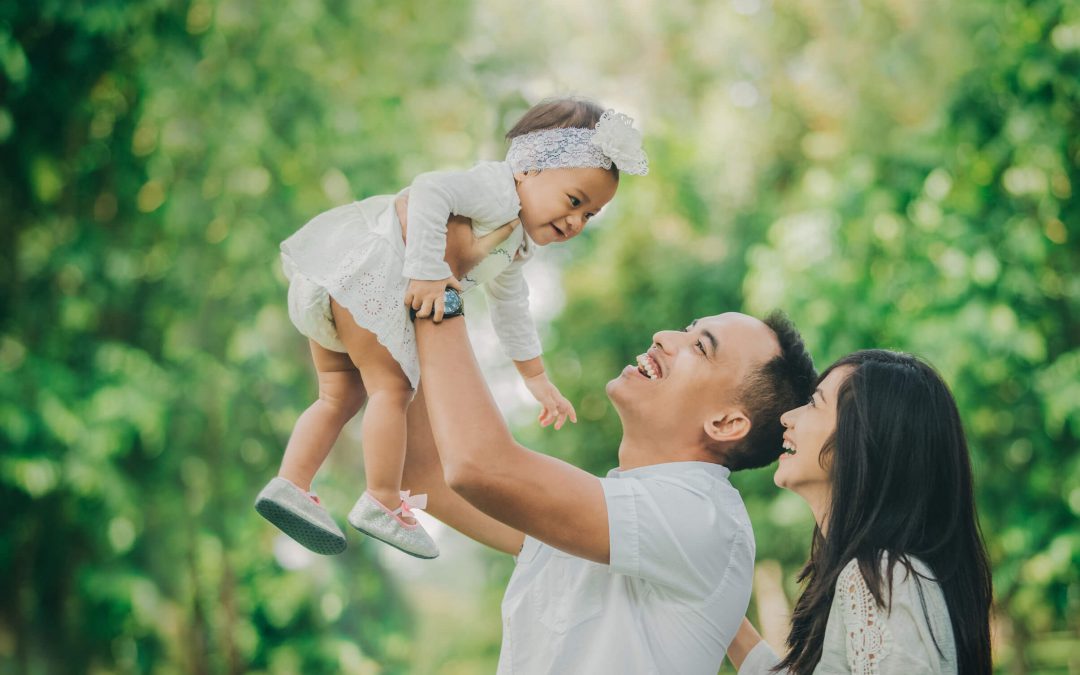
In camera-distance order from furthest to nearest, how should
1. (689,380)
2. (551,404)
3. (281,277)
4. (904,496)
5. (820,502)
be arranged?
1. (281,277)
2. (551,404)
3. (689,380)
4. (820,502)
5. (904,496)

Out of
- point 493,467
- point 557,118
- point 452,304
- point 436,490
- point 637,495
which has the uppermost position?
point 557,118

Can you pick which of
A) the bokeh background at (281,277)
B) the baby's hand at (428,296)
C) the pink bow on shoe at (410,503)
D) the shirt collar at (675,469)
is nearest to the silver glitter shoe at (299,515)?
the pink bow on shoe at (410,503)

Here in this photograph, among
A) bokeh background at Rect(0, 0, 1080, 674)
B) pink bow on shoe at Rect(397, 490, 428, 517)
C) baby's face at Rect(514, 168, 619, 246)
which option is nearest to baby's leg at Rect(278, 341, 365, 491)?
pink bow on shoe at Rect(397, 490, 428, 517)

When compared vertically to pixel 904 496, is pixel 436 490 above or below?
below

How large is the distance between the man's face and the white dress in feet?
1.03

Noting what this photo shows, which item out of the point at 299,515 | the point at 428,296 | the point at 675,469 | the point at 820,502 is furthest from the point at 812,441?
the point at 299,515

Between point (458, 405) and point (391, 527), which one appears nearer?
point (458, 405)

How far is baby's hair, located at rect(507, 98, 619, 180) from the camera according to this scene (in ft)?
6.07

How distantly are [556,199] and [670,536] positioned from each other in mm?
609

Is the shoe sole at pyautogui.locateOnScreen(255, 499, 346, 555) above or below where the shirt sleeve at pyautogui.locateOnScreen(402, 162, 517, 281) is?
below

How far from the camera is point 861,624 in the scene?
1.44m

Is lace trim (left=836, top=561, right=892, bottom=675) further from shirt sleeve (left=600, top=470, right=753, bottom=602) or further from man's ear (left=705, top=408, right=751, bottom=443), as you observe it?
man's ear (left=705, top=408, right=751, bottom=443)

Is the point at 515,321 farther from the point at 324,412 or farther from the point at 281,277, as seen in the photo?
the point at 281,277

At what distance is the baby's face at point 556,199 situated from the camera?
1771mm
